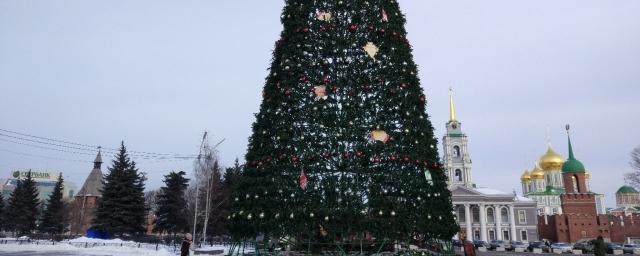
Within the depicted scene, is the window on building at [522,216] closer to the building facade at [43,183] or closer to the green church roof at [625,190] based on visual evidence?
the green church roof at [625,190]

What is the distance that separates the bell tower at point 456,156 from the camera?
8319 cm

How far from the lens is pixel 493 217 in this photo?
244 feet

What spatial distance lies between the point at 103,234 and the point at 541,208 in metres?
82.9

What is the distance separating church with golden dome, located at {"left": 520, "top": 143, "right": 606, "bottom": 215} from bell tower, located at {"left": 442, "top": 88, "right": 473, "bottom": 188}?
16584 millimetres

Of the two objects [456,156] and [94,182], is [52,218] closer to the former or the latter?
[94,182]

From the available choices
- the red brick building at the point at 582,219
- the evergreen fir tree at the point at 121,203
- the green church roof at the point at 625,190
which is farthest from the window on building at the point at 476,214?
the evergreen fir tree at the point at 121,203

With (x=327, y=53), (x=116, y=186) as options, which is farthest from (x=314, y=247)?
(x=116, y=186)

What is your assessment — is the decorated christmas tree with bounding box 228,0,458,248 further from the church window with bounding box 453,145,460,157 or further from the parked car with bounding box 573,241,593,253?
the church window with bounding box 453,145,460,157

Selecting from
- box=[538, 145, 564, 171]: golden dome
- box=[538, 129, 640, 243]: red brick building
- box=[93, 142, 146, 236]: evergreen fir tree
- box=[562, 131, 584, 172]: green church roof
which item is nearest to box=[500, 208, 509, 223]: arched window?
box=[538, 129, 640, 243]: red brick building

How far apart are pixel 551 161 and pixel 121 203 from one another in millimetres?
76952

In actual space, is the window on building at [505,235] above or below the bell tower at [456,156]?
below

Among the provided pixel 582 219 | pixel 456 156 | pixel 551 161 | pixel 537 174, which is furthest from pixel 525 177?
pixel 582 219

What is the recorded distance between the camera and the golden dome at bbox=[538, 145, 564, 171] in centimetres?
8637

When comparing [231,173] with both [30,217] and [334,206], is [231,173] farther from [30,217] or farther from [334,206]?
[334,206]
